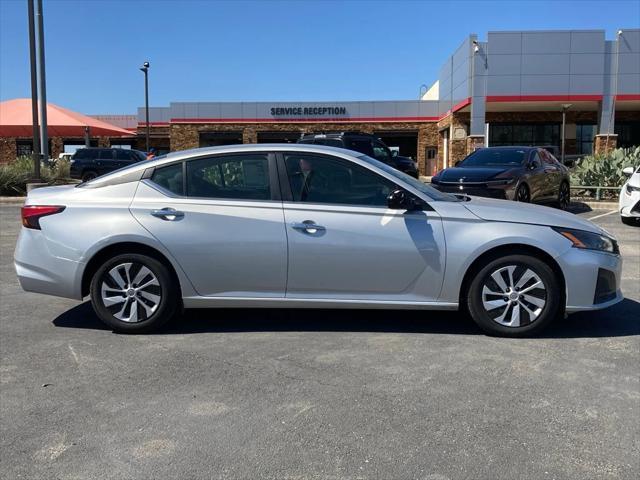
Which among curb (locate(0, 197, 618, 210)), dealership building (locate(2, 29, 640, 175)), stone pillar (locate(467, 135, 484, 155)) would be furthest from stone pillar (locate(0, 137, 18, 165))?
→ stone pillar (locate(467, 135, 484, 155))

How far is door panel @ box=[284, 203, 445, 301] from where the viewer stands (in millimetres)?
4863

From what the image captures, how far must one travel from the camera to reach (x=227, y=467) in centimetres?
298

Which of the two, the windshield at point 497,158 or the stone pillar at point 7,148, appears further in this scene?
the stone pillar at point 7,148

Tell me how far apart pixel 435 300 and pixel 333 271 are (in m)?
0.86

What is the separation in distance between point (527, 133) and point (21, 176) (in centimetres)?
2659

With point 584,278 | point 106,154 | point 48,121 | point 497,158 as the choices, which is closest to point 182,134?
point 106,154

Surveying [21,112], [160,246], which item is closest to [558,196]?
[160,246]

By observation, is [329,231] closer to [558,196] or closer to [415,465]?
[415,465]

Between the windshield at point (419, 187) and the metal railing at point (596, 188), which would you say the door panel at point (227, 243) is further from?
the metal railing at point (596, 188)

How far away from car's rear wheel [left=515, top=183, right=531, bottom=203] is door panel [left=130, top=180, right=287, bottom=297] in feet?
26.3

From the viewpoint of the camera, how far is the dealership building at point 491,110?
89.1 feet

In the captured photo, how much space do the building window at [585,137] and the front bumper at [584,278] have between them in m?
32.4

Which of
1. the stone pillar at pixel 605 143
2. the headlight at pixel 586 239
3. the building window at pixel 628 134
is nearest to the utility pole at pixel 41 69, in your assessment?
the headlight at pixel 586 239

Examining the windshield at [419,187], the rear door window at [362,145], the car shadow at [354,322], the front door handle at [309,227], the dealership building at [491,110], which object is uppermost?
the dealership building at [491,110]
